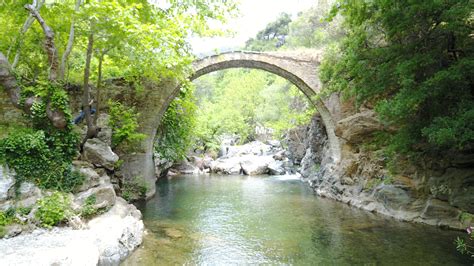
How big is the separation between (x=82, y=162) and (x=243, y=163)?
14.9 meters

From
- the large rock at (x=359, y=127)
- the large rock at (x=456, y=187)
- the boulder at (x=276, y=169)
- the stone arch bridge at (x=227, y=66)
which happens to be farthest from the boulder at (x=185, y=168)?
the large rock at (x=456, y=187)

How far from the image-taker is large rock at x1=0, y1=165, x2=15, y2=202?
6431mm

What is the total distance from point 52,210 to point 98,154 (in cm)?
282

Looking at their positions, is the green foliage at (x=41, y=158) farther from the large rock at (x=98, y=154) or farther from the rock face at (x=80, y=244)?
the rock face at (x=80, y=244)

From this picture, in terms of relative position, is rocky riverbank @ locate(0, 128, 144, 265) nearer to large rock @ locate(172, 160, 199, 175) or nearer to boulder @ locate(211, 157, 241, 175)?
large rock @ locate(172, 160, 199, 175)

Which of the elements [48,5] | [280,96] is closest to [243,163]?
[280,96]

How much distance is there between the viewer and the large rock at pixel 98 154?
8969 mm

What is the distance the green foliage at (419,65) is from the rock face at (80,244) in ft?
18.8

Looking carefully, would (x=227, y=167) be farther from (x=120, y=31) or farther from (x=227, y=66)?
(x=120, y=31)

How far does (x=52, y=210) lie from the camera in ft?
20.9

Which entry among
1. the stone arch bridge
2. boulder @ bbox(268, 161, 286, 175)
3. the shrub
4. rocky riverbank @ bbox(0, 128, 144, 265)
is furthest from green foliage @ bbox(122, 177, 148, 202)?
boulder @ bbox(268, 161, 286, 175)

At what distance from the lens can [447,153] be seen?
8.20 metres

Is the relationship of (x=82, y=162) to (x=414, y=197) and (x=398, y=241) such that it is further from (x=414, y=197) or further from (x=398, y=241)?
(x=414, y=197)

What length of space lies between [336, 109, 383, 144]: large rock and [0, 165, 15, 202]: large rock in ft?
33.3
